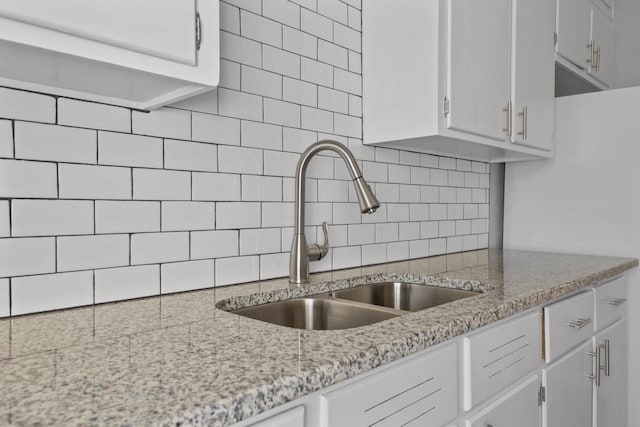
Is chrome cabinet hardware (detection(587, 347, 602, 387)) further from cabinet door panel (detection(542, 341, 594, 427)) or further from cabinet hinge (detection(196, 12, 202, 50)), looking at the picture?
cabinet hinge (detection(196, 12, 202, 50))

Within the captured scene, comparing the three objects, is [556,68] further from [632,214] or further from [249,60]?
[249,60]

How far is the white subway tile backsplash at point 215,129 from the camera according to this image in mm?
1299

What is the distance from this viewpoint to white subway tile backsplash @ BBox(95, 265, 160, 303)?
1114mm

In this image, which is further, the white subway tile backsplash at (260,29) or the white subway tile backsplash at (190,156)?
the white subway tile backsplash at (260,29)

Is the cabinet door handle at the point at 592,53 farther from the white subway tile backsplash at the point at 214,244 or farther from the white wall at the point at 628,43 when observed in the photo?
the white subway tile backsplash at the point at 214,244

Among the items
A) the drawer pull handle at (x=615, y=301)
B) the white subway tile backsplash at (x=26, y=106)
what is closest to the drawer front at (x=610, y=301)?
the drawer pull handle at (x=615, y=301)

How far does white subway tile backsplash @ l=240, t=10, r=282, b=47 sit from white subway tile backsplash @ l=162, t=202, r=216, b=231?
532 millimetres

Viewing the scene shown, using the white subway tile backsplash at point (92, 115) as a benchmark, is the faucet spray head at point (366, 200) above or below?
below

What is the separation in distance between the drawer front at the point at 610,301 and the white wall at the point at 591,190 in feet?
0.34

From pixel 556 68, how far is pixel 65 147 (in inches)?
91.1

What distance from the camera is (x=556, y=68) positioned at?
2441mm

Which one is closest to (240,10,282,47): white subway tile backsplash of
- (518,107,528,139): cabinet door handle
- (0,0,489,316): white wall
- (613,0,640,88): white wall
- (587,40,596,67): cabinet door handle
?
(0,0,489,316): white wall

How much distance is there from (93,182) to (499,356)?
105 cm

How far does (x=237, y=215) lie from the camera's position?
1405 millimetres
